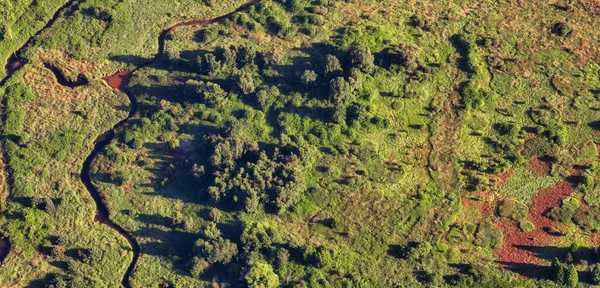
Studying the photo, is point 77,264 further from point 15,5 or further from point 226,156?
point 15,5

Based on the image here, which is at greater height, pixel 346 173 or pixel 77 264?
pixel 346 173

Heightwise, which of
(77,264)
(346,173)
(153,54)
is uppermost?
(153,54)

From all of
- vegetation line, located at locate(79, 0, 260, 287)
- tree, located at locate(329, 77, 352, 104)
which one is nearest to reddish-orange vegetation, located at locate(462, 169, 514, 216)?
tree, located at locate(329, 77, 352, 104)

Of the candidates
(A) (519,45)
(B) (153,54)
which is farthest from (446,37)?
(B) (153,54)

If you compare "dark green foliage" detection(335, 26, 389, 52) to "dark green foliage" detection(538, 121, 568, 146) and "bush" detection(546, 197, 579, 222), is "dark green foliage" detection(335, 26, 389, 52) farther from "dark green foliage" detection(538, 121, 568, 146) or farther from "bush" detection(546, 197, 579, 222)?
"bush" detection(546, 197, 579, 222)

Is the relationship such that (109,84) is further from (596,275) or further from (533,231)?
(596,275)

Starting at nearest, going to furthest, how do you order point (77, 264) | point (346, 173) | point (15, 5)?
point (77, 264) < point (346, 173) < point (15, 5)

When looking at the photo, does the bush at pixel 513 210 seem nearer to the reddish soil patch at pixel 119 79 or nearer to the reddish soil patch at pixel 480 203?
the reddish soil patch at pixel 480 203
